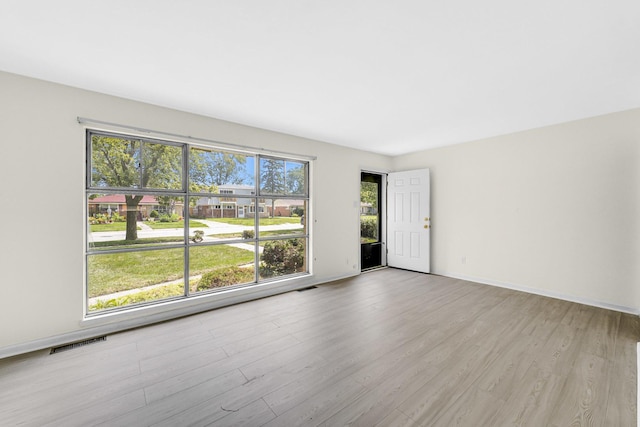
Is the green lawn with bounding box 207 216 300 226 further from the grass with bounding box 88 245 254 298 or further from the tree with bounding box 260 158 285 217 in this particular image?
the grass with bounding box 88 245 254 298

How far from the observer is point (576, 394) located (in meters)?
1.81

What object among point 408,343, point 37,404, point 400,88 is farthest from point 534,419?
point 37,404

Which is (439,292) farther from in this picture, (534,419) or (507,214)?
(534,419)

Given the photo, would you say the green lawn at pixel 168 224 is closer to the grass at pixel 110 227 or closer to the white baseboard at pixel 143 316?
the grass at pixel 110 227

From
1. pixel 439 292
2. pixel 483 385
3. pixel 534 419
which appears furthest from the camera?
pixel 439 292

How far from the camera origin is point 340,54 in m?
2.06

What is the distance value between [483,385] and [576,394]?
61cm

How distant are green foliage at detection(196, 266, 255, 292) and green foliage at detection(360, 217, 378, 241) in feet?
9.14

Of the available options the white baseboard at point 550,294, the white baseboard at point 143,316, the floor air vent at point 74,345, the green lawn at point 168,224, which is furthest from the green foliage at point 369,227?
the floor air vent at point 74,345

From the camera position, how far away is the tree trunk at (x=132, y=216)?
118 inches

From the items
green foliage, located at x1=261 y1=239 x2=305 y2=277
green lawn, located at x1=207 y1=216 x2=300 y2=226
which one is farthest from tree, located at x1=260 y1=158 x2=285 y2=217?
green foliage, located at x1=261 y1=239 x2=305 y2=277

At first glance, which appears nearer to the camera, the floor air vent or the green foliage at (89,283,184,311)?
the floor air vent

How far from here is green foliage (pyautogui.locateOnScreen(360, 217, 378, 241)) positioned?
5.79m

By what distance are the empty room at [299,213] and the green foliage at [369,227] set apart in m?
1.38
